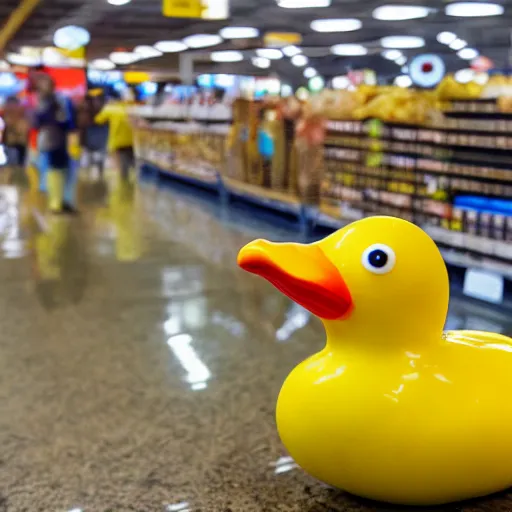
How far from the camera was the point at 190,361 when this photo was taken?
3.51 metres

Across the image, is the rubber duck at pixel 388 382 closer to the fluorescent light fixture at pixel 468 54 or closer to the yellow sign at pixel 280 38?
the yellow sign at pixel 280 38

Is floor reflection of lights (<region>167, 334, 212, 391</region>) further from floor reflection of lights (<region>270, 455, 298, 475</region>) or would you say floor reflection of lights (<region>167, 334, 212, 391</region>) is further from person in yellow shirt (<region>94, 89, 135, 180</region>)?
person in yellow shirt (<region>94, 89, 135, 180</region>)

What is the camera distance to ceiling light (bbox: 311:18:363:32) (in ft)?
47.6

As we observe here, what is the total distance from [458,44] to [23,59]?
11362 millimetres

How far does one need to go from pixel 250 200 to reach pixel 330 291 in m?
7.20

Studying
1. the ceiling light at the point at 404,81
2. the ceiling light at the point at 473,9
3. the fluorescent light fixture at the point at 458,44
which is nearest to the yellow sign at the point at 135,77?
the fluorescent light fixture at the point at 458,44

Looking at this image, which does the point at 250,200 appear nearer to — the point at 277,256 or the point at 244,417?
the point at 244,417

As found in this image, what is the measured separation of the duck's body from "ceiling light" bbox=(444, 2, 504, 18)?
11733 millimetres

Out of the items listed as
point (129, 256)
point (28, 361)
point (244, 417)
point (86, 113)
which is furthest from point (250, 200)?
A: point (86, 113)

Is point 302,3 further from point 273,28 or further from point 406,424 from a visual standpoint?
point 406,424

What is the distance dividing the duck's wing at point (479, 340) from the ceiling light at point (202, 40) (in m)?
14.7

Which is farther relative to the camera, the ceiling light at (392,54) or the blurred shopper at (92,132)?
the ceiling light at (392,54)

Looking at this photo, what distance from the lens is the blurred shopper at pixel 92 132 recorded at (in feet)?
52.3

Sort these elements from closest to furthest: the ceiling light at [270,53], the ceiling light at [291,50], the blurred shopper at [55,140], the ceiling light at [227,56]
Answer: the blurred shopper at [55,140]
the ceiling light at [227,56]
the ceiling light at [270,53]
the ceiling light at [291,50]
